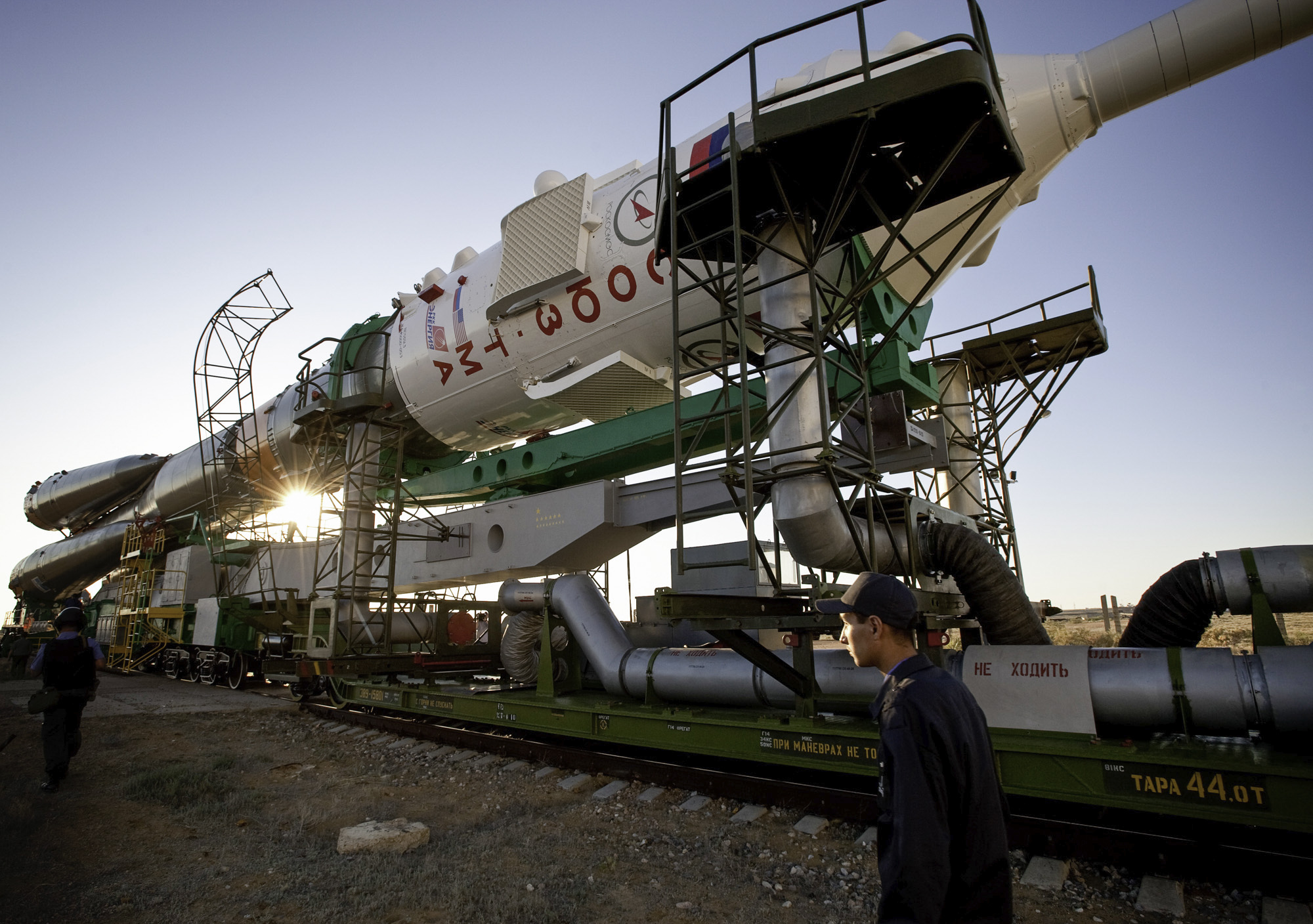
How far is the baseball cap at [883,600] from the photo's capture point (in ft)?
6.27

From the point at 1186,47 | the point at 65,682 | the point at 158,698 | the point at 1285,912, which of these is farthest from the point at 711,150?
the point at 158,698

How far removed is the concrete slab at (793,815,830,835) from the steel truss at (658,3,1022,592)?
153 centimetres

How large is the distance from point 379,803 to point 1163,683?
5.42 metres

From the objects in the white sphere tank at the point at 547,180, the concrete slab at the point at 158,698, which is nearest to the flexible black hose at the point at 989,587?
the white sphere tank at the point at 547,180

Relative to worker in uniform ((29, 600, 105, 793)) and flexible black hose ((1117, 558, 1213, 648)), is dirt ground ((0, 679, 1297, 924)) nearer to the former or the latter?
worker in uniform ((29, 600, 105, 793))

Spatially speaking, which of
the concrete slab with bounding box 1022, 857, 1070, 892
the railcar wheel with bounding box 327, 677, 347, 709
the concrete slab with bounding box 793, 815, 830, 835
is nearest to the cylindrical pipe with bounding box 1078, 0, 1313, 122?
the concrete slab with bounding box 1022, 857, 1070, 892

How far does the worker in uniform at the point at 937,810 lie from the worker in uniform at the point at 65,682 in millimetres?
7027

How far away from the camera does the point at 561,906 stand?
352 cm

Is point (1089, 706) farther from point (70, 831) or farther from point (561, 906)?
point (70, 831)

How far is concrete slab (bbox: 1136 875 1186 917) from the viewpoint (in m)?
3.32

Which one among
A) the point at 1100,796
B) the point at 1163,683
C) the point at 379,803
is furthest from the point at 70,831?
the point at 1163,683

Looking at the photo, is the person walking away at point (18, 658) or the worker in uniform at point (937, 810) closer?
the worker in uniform at point (937, 810)

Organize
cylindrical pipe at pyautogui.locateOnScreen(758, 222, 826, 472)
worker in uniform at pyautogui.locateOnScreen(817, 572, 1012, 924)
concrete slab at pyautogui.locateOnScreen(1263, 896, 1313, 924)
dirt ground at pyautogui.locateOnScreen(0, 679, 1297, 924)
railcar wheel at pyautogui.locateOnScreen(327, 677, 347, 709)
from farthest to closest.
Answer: railcar wheel at pyautogui.locateOnScreen(327, 677, 347, 709), cylindrical pipe at pyautogui.locateOnScreen(758, 222, 826, 472), dirt ground at pyautogui.locateOnScreen(0, 679, 1297, 924), concrete slab at pyautogui.locateOnScreen(1263, 896, 1313, 924), worker in uniform at pyautogui.locateOnScreen(817, 572, 1012, 924)

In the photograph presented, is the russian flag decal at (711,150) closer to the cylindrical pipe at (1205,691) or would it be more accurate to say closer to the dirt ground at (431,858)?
the cylindrical pipe at (1205,691)
